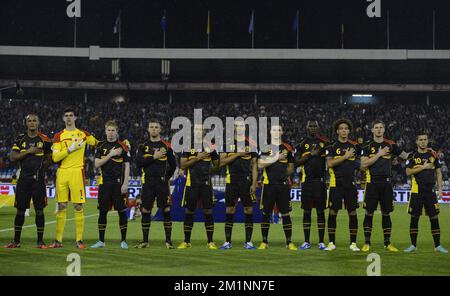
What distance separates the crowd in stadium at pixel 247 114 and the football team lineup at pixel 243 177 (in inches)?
1201

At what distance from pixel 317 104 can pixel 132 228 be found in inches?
1343

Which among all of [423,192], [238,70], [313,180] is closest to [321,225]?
[313,180]

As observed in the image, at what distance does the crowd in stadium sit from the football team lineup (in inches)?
1201

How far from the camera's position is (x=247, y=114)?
161ft

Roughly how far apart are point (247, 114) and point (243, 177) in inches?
1408

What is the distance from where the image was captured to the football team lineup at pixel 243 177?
13.2 m

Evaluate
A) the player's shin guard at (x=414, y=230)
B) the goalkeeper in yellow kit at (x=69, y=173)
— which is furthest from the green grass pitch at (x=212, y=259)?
the goalkeeper in yellow kit at (x=69, y=173)

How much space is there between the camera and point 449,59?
4669cm

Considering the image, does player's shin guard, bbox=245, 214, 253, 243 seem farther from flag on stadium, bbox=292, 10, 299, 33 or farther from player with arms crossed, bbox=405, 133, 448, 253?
flag on stadium, bbox=292, 10, 299, 33

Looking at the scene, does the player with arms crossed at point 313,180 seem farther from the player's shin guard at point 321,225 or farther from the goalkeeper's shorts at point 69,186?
the goalkeeper's shorts at point 69,186

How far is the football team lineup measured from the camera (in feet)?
43.2

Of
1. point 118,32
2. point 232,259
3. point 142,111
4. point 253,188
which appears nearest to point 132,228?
point 253,188

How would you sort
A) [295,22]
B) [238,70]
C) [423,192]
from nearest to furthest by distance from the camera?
1. [423,192]
2. [295,22]
3. [238,70]

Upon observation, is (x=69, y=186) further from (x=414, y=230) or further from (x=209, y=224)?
(x=414, y=230)
